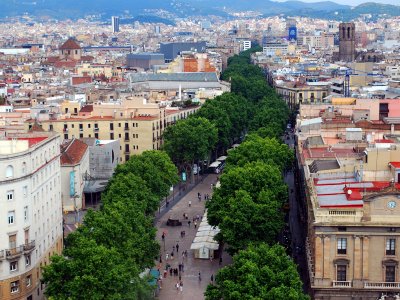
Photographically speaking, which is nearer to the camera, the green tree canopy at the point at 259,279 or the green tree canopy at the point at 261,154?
the green tree canopy at the point at 259,279

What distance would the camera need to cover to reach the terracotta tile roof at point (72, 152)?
98312mm

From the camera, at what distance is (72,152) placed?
3964 inches

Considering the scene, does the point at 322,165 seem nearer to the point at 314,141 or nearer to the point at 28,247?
the point at 314,141

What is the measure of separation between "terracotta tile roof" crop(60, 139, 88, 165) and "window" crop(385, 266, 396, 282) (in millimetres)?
46939

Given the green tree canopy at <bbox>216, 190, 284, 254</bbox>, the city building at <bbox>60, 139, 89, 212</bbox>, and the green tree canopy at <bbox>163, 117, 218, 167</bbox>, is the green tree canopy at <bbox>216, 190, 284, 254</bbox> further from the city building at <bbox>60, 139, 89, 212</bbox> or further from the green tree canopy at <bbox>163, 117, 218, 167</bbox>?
the green tree canopy at <bbox>163, 117, 218, 167</bbox>

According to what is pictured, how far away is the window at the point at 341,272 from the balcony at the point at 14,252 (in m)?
21.9

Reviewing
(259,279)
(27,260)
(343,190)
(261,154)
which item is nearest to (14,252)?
(27,260)

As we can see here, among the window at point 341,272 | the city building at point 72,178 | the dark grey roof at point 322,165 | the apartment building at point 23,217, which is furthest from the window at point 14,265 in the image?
the city building at point 72,178

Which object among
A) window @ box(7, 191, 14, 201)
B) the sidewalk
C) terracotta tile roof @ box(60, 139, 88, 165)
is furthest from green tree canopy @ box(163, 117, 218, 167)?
window @ box(7, 191, 14, 201)

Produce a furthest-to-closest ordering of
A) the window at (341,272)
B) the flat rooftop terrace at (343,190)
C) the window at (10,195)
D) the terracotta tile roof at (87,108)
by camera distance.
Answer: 1. the terracotta tile roof at (87,108)
2. the window at (10,195)
3. the flat rooftop terrace at (343,190)
4. the window at (341,272)

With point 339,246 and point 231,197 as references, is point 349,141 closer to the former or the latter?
point 231,197

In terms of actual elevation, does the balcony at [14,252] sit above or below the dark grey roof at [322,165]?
below

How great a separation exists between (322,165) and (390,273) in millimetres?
18010

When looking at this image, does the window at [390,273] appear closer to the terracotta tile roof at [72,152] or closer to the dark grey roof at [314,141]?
the dark grey roof at [314,141]
